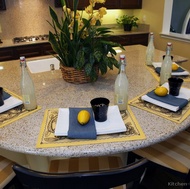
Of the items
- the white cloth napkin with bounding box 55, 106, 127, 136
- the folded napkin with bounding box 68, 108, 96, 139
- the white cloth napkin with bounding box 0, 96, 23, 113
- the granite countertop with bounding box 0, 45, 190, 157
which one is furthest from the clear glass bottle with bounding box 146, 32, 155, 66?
the white cloth napkin with bounding box 0, 96, 23, 113

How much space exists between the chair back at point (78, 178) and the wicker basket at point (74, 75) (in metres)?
0.86

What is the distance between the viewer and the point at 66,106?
1.16 m

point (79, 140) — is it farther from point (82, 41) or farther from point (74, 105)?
point (82, 41)

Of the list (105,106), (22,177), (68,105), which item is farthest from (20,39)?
(22,177)

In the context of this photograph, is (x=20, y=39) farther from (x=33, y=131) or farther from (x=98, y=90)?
(x=33, y=131)

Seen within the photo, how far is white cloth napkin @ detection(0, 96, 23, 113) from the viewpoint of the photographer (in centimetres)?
109

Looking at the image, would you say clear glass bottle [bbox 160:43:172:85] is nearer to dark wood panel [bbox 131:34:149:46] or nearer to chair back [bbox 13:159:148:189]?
chair back [bbox 13:159:148:189]

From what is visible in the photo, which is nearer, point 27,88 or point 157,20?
point 27,88

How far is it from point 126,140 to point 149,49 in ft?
3.71

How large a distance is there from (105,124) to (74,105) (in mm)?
293

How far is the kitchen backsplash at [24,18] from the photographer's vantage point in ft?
10.7

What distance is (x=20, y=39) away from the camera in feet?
10.6

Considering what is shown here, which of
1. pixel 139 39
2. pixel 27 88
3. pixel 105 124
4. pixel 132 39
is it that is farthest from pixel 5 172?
pixel 139 39

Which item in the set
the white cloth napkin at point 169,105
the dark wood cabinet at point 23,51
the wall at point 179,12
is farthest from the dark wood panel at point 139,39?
the white cloth napkin at point 169,105
